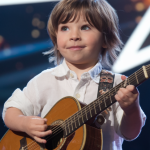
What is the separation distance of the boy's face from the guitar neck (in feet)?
0.81

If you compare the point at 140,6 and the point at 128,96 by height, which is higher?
the point at 140,6

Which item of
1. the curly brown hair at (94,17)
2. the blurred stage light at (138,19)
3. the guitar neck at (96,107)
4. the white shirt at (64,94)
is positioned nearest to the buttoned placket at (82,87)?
the white shirt at (64,94)

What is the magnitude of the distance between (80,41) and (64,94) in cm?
26

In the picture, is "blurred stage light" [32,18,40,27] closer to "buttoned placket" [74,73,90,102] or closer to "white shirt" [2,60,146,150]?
"white shirt" [2,60,146,150]

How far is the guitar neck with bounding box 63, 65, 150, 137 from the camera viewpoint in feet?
2.34

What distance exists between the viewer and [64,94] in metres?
0.97

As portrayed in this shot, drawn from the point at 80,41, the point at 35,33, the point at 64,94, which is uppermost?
the point at 80,41

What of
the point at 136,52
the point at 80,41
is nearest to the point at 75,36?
the point at 80,41

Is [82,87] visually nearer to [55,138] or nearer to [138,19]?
[55,138]

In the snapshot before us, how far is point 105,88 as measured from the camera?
3.06 ft

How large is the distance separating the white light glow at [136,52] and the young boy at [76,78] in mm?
704

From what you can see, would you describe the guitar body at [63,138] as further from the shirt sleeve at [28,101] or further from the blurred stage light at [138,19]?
the blurred stage light at [138,19]

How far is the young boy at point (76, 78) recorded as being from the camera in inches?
35.9

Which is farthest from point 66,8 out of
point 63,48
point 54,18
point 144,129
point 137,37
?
point 144,129
